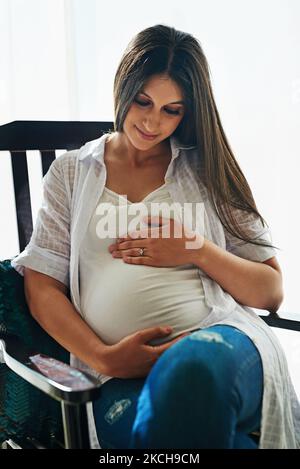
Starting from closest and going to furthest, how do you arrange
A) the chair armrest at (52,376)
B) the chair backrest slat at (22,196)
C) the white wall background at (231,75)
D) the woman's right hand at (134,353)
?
the chair armrest at (52,376)
the woman's right hand at (134,353)
the chair backrest slat at (22,196)
the white wall background at (231,75)

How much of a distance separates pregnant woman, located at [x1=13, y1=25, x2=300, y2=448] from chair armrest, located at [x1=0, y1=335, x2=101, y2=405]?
A: 105 millimetres

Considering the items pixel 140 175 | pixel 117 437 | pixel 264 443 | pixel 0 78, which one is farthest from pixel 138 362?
pixel 0 78

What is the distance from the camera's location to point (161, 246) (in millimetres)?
1057

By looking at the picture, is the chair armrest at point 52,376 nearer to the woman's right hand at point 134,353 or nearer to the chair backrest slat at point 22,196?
the woman's right hand at point 134,353

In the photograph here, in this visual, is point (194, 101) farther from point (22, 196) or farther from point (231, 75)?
point (231, 75)

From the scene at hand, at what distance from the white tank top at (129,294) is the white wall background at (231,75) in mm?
724

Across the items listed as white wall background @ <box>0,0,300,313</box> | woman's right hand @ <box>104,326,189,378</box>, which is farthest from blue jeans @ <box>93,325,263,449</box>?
white wall background @ <box>0,0,300,313</box>

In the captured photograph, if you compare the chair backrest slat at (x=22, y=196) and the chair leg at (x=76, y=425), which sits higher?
A: the chair backrest slat at (x=22, y=196)

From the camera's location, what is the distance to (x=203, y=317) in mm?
1039

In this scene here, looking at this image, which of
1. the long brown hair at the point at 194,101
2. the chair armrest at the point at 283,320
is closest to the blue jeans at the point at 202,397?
the chair armrest at the point at 283,320

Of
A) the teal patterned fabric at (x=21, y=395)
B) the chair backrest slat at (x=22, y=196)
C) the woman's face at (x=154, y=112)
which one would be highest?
the woman's face at (x=154, y=112)

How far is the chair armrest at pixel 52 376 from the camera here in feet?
2.45

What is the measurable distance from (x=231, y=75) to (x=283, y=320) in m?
0.91

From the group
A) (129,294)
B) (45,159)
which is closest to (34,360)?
(129,294)
